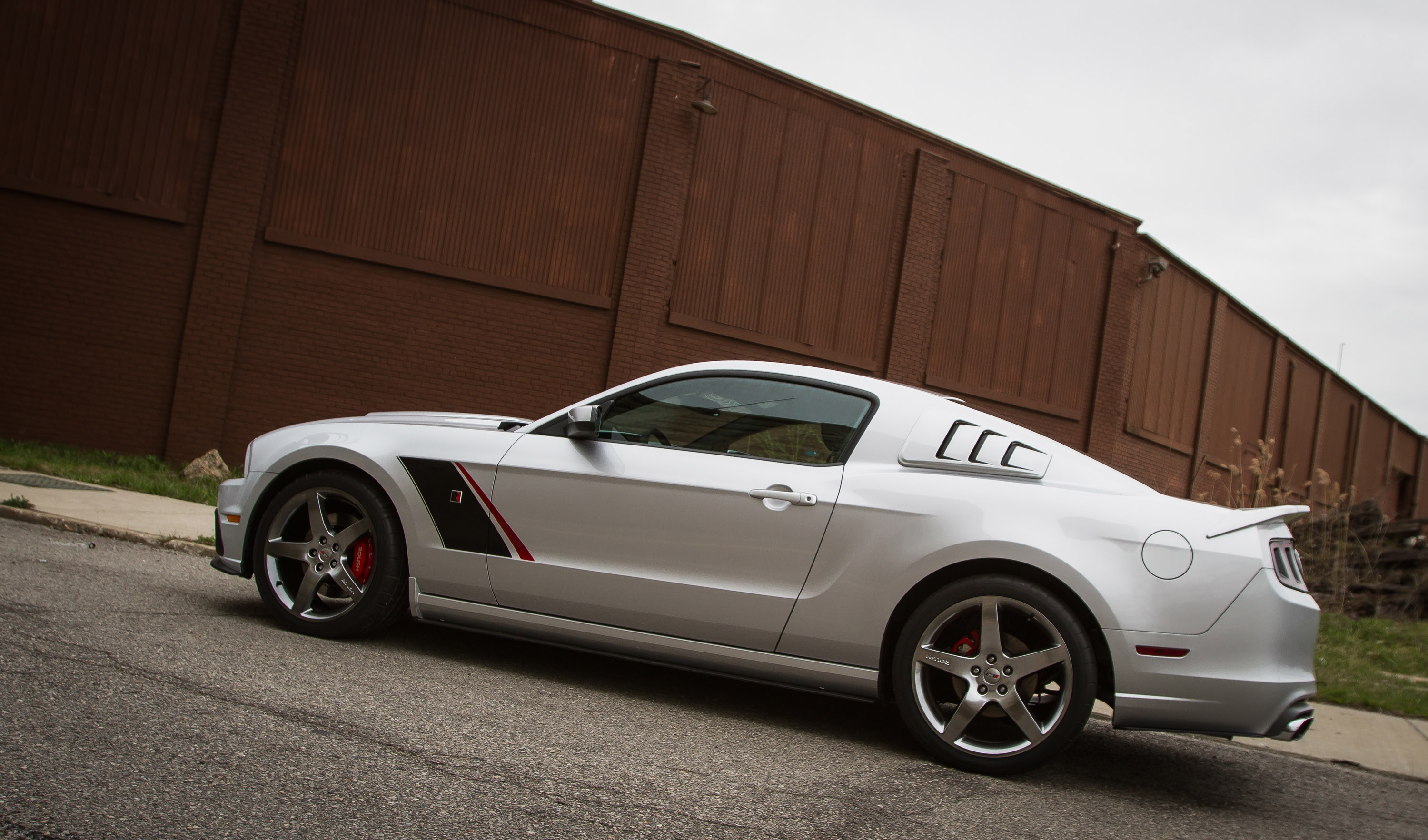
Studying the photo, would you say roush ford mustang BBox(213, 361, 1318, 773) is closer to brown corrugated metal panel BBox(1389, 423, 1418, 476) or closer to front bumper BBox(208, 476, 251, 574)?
front bumper BBox(208, 476, 251, 574)

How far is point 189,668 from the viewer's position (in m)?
3.79

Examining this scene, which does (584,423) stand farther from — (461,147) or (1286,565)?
(461,147)

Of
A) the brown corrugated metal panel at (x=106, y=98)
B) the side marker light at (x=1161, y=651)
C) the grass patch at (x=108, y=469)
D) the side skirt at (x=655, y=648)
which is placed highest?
the brown corrugated metal panel at (x=106, y=98)

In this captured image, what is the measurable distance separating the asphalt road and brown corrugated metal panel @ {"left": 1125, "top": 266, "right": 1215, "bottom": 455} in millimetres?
16598

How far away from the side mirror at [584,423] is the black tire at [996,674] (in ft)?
5.11

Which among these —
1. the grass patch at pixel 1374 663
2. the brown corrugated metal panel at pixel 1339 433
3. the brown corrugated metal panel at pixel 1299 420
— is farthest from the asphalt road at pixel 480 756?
the brown corrugated metal panel at pixel 1339 433

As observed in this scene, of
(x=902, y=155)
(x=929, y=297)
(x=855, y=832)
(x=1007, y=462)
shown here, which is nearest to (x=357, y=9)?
(x=902, y=155)

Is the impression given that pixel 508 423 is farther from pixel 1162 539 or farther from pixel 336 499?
pixel 1162 539

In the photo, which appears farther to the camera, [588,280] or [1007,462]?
[588,280]

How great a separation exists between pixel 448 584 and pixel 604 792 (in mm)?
1797

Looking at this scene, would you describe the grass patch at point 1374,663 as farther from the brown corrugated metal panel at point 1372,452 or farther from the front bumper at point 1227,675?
the brown corrugated metal panel at point 1372,452

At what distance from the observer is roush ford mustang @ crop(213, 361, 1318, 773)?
3707 mm

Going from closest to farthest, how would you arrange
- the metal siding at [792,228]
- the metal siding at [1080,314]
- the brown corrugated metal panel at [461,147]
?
1. the brown corrugated metal panel at [461,147]
2. the metal siding at [792,228]
3. the metal siding at [1080,314]

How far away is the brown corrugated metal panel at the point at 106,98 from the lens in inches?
480
